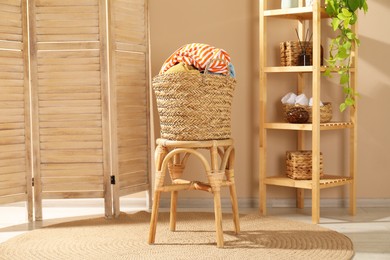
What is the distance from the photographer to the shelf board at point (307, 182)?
333 cm

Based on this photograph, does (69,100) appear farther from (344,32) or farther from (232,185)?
(344,32)

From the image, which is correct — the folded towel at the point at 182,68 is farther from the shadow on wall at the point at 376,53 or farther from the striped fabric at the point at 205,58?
the shadow on wall at the point at 376,53

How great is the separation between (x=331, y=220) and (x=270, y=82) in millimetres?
972

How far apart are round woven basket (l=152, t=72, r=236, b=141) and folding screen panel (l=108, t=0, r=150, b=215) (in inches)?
28.2

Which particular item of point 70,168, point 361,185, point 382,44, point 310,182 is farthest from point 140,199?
Answer: point 382,44

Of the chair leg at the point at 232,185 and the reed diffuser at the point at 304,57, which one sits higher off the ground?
the reed diffuser at the point at 304,57

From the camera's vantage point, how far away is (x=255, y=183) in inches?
149

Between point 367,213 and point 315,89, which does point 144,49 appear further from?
point 367,213

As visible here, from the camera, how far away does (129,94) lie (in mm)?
3555

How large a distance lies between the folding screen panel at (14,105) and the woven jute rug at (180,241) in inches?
14.2

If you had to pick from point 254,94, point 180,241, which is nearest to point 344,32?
point 254,94

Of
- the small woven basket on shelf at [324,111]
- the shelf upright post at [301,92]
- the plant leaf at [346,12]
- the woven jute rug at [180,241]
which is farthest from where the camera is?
the shelf upright post at [301,92]

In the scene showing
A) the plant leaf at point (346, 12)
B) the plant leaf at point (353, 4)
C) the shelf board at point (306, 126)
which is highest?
the plant leaf at point (353, 4)

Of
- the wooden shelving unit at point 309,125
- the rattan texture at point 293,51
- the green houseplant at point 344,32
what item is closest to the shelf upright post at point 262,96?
the wooden shelving unit at point 309,125
